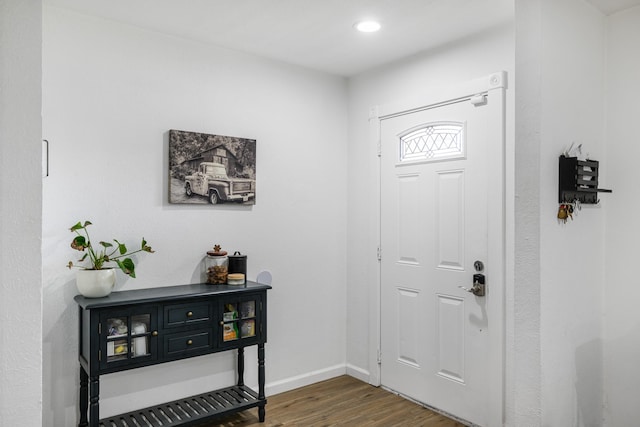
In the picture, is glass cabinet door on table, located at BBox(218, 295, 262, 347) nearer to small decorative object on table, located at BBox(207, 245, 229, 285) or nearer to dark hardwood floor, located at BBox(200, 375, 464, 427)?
small decorative object on table, located at BBox(207, 245, 229, 285)

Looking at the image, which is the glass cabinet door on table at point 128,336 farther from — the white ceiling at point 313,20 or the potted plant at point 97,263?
the white ceiling at point 313,20

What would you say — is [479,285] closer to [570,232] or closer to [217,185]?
[570,232]

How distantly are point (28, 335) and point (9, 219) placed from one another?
433 millimetres

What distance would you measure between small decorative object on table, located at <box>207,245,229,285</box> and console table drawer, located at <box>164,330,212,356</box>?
1.21 feet

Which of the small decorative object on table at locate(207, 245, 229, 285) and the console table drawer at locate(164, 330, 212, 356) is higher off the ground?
the small decorative object on table at locate(207, 245, 229, 285)

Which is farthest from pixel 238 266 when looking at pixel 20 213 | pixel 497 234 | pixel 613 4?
pixel 613 4

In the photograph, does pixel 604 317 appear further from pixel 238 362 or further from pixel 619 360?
pixel 238 362

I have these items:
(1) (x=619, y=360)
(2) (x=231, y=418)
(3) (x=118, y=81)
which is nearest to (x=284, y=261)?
(2) (x=231, y=418)

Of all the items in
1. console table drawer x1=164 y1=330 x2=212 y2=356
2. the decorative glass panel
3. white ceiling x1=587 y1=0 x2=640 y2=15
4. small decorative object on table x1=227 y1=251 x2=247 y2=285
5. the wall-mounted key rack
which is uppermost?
white ceiling x1=587 y1=0 x2=640 y2=15

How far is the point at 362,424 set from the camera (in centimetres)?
298

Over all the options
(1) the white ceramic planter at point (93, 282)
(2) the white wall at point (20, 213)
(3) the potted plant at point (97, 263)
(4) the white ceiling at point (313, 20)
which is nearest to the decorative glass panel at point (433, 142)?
(4) the white ceiling at point (313, 20)

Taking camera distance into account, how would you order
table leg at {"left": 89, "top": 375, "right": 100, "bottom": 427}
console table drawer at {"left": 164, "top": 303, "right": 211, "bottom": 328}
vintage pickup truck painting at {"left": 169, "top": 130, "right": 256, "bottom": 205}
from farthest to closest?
1. vintage pickup truck painting at {"left": 169, "top": 130, "right": 256, "bottom": 205}
2. console table drawer at {"left": 164, "top": 303, "right": 211, "bottom": 328}
3. table leg at {"left": 89, "top": 375, "right": 100, "bottom": 427}

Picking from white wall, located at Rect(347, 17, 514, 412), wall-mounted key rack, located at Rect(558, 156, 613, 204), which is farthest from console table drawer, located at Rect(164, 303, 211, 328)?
wall-mounted key rack, located at Rect(558, 156, 613, 204)

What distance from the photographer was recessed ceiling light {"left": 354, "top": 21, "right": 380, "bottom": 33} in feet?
9.15
